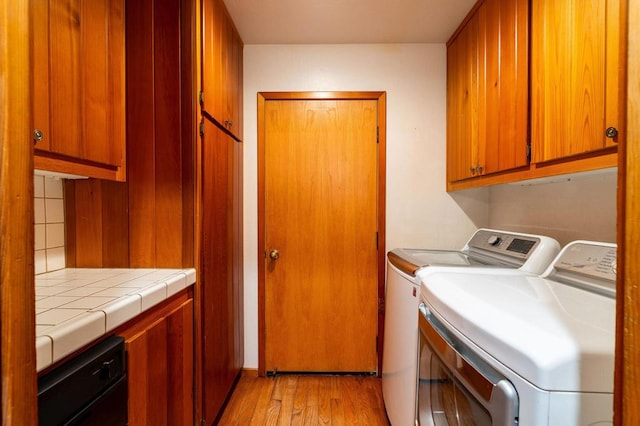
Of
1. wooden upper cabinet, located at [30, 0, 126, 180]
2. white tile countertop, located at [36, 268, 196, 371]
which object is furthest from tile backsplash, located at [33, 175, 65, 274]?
wooden upper cabinet, located at [30, 0, 126, 180]

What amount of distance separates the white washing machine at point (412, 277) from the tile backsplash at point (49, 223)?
60.5 inches

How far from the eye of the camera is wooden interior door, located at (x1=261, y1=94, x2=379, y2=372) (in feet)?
6.71

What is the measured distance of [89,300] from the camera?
0.85 metres

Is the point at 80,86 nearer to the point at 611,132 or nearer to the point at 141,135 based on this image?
the point at 141,135

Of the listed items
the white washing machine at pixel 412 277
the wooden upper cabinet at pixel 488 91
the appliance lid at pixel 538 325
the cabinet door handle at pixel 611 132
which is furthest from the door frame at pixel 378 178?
the cabinet door handle at pixel 611 132

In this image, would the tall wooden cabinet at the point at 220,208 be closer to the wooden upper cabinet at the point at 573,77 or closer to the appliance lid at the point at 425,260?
the appliance lid at the point at 425,260

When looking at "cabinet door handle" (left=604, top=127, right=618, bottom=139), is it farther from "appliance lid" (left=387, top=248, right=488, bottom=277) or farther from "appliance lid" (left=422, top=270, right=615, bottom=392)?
"appliance lid" (left=387, top=248, right=488, bottom=277)

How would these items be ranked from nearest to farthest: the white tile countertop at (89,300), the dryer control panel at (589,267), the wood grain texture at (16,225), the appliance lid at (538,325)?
the wood grain texture at (16,225) < the appliance lid at (538,325) < the white tile countertop at (89,300) < the dryer control panel at (589,267)

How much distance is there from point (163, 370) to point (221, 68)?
4.90 ft

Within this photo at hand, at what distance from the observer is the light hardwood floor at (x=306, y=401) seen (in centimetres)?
165

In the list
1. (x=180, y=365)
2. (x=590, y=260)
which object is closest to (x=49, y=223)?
(x=180, y=365)

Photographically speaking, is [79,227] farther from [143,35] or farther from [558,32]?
[558,32]

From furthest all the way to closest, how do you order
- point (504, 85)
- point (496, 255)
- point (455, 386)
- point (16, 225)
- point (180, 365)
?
point (496, 255)
point (504, 85)
point (180, 365)
point (455, 386)
point (16, 225)

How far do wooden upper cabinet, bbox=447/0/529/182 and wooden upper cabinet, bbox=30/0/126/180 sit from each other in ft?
5.61
